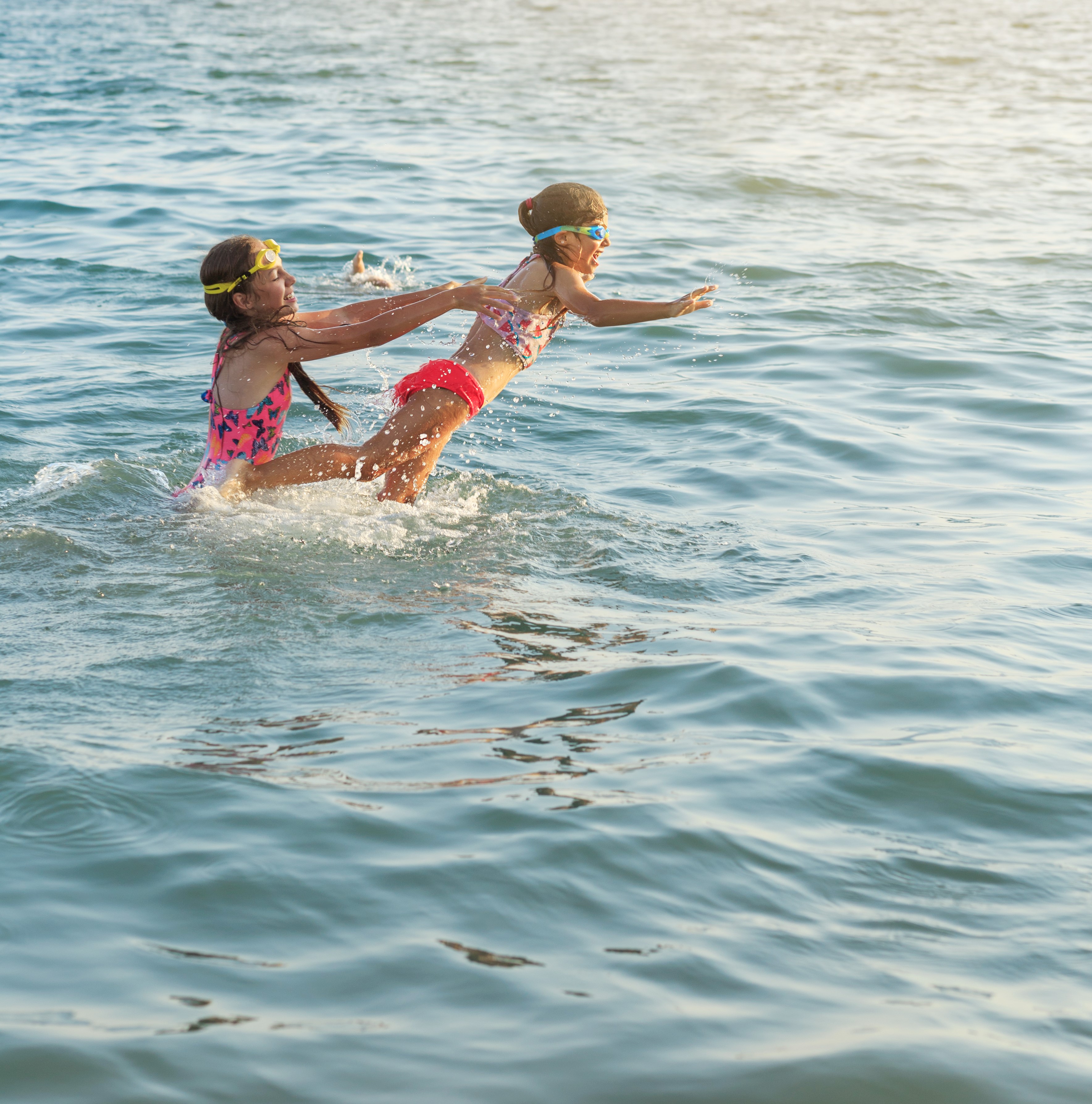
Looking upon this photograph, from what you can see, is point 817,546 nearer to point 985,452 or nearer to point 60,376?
point 985,452

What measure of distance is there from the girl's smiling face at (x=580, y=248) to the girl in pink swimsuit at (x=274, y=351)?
1.39 ft

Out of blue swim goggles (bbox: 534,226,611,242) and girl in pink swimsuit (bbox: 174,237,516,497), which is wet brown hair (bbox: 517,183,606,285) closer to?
blue swim goggles (bbox: 534,226,611,242)

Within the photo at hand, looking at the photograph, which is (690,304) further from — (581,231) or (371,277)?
(371,277)

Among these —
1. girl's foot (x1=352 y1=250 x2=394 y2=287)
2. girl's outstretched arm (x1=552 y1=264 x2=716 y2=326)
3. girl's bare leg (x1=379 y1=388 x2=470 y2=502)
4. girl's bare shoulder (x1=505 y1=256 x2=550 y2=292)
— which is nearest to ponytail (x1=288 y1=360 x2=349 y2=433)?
girl's bare leg (x1=379 y1=388 x2=470 y2=502)

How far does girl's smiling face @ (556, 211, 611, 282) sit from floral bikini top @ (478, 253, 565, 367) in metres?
0.18

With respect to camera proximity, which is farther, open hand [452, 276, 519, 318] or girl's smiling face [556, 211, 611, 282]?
girl's smiling face [556, 211, 611, 282]

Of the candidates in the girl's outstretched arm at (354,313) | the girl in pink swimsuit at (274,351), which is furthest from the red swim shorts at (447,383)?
the girl's outstretched arm at (354,313)

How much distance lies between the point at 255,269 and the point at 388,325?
672 mm

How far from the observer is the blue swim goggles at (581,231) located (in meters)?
6.45

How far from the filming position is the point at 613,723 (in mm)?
4453

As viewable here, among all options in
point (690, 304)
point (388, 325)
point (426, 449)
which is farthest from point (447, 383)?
point (690, 304)

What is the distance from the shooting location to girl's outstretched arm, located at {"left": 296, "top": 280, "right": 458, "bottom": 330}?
6.06 m

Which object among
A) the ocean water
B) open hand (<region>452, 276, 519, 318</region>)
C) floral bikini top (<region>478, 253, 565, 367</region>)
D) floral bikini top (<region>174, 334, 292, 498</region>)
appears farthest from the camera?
floral bikini top (<region>478, 253, 565, 367</region>)

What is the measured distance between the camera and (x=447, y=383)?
6.59 meters
